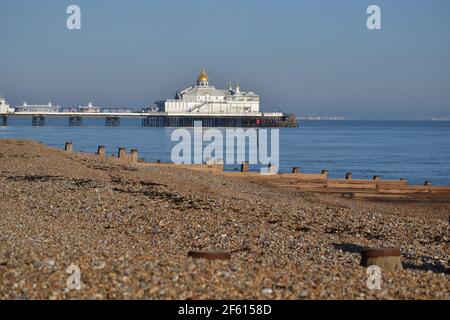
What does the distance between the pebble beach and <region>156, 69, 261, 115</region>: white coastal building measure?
117290 millimetres

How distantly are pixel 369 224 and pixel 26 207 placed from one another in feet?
17.2

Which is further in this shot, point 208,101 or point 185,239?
point 208,101

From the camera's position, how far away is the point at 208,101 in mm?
140750

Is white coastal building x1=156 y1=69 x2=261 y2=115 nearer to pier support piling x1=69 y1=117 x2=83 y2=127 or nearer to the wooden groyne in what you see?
pier support piling x1=69 y1=117 x2=83 y2=127

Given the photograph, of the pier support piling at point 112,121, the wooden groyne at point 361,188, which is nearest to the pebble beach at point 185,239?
the wooden groyne at point 361,188

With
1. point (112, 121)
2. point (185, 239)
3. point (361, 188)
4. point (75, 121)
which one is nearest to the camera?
point (185, 239)

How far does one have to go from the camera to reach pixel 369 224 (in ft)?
43.1

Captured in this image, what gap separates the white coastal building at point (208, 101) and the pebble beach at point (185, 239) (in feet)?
385

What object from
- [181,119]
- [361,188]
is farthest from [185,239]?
[181,119]

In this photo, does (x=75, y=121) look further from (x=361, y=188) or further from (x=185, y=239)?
(x=185, y=239)

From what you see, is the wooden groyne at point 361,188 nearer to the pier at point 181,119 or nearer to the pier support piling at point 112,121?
the pier at point 181,119

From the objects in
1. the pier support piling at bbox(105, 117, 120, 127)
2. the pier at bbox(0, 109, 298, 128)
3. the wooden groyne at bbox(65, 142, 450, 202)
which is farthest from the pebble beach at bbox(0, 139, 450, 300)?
the pier support piling at bbox(105, 117, 120, 127)

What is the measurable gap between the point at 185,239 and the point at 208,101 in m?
130
